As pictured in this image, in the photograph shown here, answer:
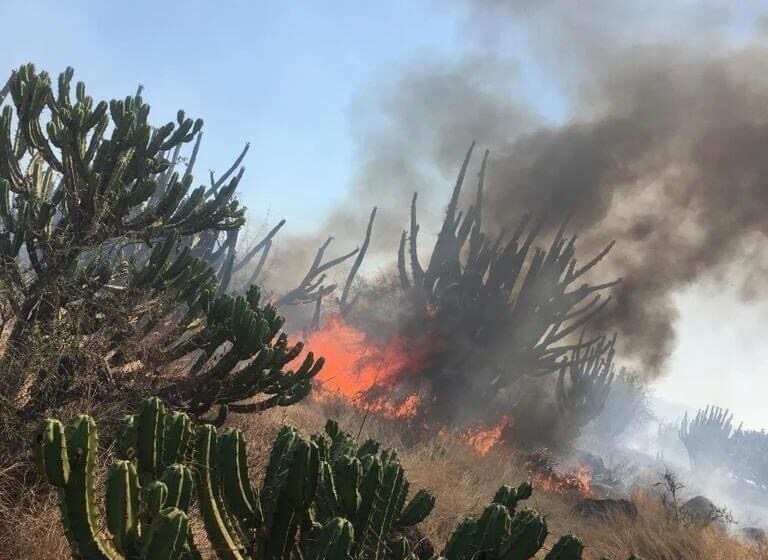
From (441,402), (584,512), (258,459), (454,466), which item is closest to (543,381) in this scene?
(441,402)

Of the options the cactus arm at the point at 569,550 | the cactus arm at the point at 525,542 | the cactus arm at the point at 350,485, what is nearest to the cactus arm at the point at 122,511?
the cactus arm at the point at 350,485

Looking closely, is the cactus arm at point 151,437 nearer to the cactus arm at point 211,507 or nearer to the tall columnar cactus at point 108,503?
the cactus arm at point 211,507

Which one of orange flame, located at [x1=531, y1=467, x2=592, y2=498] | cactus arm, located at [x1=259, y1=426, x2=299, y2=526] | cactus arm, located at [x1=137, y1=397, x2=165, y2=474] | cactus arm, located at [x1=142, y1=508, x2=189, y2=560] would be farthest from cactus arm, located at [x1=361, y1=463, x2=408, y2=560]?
orange flame, located at [x1=531, y1=467, x2=592, y2=498]

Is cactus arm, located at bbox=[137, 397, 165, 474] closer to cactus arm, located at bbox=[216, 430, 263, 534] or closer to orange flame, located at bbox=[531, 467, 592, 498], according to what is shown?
cactus arm, located at bbox=[216, 430, 263, 534]

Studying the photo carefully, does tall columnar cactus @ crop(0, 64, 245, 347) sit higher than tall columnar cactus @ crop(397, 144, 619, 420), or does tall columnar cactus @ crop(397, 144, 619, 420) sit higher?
tall columnar cactus @ crop(397, 144, 619, 420)

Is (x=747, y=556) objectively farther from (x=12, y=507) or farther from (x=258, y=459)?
(x=12, y=507)

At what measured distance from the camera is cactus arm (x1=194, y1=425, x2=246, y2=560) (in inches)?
93.7

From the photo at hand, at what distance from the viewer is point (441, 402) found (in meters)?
13.0

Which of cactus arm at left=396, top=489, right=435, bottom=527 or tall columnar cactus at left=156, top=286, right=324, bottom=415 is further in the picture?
tall columnar cactus at left=156, top=286, right=324, bottom=415

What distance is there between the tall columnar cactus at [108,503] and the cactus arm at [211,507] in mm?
260

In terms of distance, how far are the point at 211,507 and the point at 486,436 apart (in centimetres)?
1181

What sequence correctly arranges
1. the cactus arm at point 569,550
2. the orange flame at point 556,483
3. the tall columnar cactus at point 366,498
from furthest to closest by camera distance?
the orange flame at point 556,483 → the cactus arm at point 569,550 → the tall columnar cactus at point 366,498

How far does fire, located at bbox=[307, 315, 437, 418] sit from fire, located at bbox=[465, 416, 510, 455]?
143cm

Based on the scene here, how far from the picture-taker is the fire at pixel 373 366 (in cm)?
1270
